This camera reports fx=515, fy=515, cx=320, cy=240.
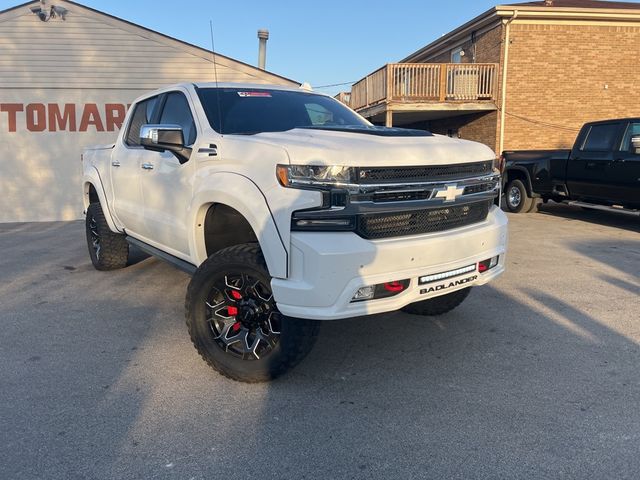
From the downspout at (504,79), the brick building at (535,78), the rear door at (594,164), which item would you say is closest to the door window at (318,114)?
the rear door at (594,164)

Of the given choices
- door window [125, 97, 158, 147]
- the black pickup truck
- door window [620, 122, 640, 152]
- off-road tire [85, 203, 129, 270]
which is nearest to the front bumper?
door window [125, 97, 158, 147]

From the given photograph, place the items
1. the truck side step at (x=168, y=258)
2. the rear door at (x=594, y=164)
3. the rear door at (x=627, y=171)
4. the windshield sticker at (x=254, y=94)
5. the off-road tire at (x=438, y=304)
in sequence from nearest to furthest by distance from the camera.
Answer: the truck side step at (x=168, y=258) → the windshield sticker at (x=254, y=94) → the off-road tire at (x=438, y=304) → the rear door at (x=627, y=171) → the rear door at (x=594, y=164)

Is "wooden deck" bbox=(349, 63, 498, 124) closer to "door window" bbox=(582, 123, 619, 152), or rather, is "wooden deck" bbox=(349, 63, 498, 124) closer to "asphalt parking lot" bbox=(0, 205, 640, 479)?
"door window" bbox=(582, 123, 619, 152)

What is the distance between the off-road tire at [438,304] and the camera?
14.5ft

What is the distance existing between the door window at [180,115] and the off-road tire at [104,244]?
6.67 feet

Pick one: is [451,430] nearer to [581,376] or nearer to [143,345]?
[581,376]

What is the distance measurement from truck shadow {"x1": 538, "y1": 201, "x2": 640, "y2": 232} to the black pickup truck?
1.10 ft

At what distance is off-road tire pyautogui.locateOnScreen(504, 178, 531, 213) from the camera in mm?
11422

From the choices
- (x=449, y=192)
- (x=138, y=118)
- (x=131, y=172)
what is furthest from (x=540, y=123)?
(x=449, y=192)

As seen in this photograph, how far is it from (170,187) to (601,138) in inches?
337

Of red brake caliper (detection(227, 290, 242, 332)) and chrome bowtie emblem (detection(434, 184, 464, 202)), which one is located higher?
chrome bowtie emblem (detection(434, 184, 464, 202))

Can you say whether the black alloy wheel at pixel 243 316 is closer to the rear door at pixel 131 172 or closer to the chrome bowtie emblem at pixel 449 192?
the chrome bowtie emblem at pixel 449 192

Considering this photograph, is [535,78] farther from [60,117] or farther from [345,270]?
[345,270]

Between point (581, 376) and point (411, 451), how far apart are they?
1.50 m
